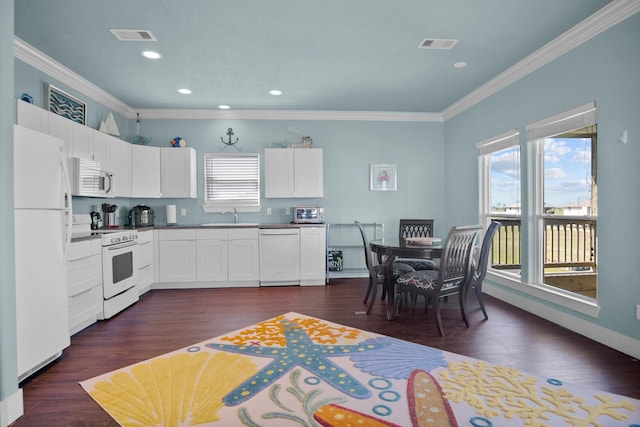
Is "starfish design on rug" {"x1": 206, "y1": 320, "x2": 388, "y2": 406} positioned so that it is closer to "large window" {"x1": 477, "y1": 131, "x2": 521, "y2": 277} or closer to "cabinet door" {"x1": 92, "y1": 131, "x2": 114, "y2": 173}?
"large window" {"x1": 477, "y1": 131, "x2": 521, "y2": 277}

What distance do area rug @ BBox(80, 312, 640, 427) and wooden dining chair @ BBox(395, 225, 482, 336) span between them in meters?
0.60

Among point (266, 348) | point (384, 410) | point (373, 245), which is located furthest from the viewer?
point (373, 245)

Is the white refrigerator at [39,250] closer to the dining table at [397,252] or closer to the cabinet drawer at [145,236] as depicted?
the cabinet drawer at [145,236]

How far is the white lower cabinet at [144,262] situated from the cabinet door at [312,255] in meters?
2.16

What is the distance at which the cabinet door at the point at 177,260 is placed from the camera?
16.4 ft

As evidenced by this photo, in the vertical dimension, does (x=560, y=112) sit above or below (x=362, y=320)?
above

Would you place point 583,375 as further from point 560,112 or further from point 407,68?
point 407,68

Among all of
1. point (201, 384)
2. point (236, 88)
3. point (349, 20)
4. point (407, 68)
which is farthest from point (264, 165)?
point (201, 384)

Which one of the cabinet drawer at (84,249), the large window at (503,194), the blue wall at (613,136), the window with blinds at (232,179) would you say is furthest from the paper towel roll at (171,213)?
the blue wall at (613,136)

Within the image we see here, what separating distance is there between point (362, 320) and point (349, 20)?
280 cm

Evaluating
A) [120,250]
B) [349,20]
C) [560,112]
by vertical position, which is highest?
[349,20]

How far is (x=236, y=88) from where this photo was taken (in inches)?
177

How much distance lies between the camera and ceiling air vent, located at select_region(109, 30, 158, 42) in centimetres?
304

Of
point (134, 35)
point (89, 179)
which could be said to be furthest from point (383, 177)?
point (89, 179)
